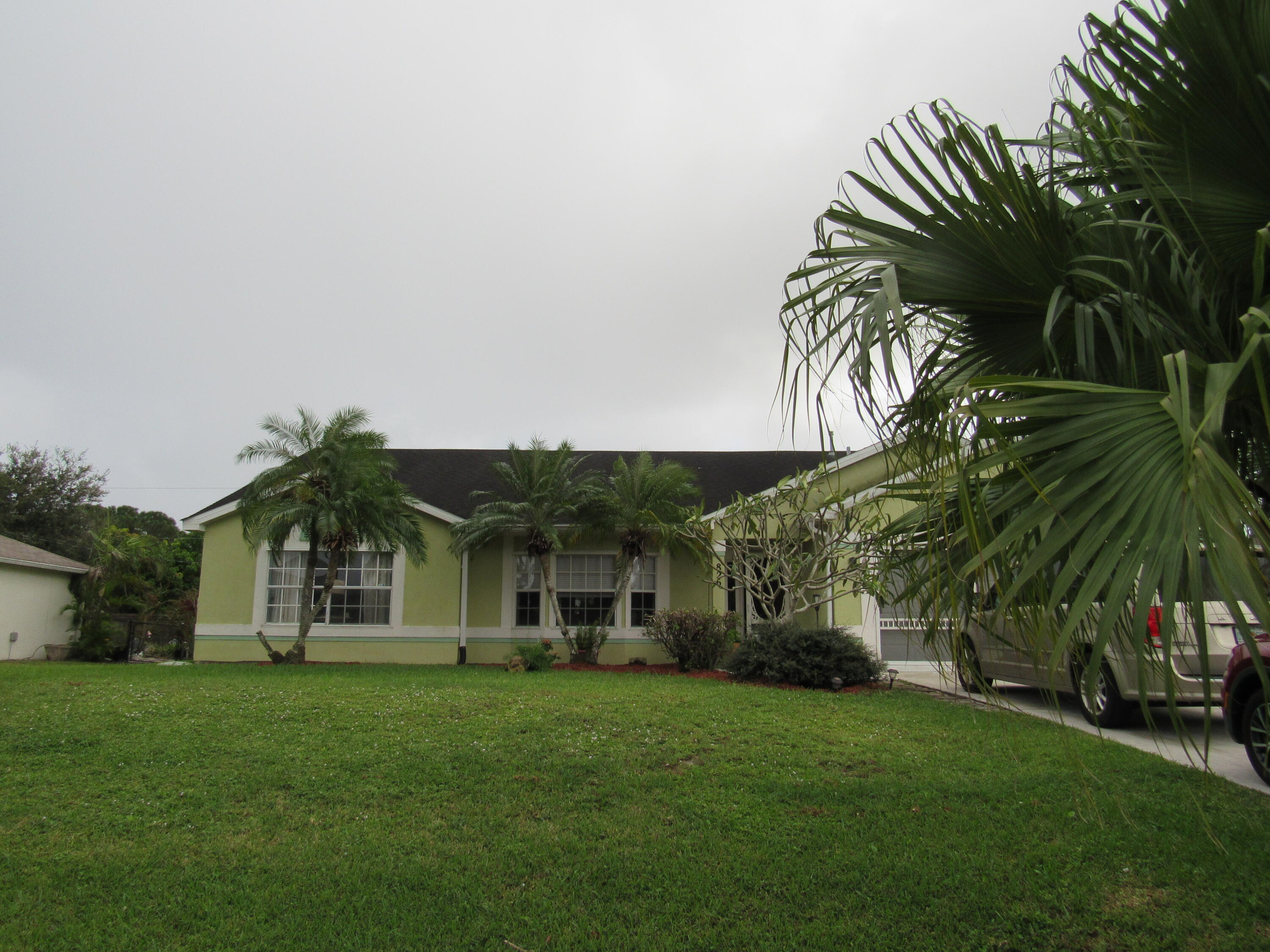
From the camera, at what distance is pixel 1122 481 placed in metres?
2.49

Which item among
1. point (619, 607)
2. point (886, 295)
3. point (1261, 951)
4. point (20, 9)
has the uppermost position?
point (20, 9)

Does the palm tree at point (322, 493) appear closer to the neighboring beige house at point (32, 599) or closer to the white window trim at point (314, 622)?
the white window trim at point (314, 622)

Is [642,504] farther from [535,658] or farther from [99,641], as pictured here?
[99,641]

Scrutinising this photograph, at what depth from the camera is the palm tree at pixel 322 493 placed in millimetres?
15500

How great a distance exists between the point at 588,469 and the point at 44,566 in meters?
14.2

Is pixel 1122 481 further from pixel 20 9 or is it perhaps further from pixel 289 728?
pixel 20 9

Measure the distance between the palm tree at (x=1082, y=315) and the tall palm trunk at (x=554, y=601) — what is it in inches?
504

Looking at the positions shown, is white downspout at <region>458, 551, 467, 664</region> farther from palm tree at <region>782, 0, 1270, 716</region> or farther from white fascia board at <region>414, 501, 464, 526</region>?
palm tree at <region>782, 0, 1270, 716</region>

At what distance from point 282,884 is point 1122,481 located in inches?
198

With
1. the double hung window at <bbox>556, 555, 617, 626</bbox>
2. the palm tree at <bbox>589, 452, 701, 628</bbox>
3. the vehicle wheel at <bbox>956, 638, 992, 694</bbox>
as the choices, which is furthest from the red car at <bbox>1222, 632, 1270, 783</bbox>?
the double hung window at <bbox>556, 555, 617, 626</bbox>

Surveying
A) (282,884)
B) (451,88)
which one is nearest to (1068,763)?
(282,884)

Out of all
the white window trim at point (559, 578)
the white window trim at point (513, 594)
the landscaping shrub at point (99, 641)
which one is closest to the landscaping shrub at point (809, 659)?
the white window trim at point (559, 578)

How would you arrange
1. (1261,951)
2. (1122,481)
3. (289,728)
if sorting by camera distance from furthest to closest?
(289,728)
(1261,951)
(1122,481)

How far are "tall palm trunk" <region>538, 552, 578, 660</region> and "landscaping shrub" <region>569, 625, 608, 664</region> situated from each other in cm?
10
